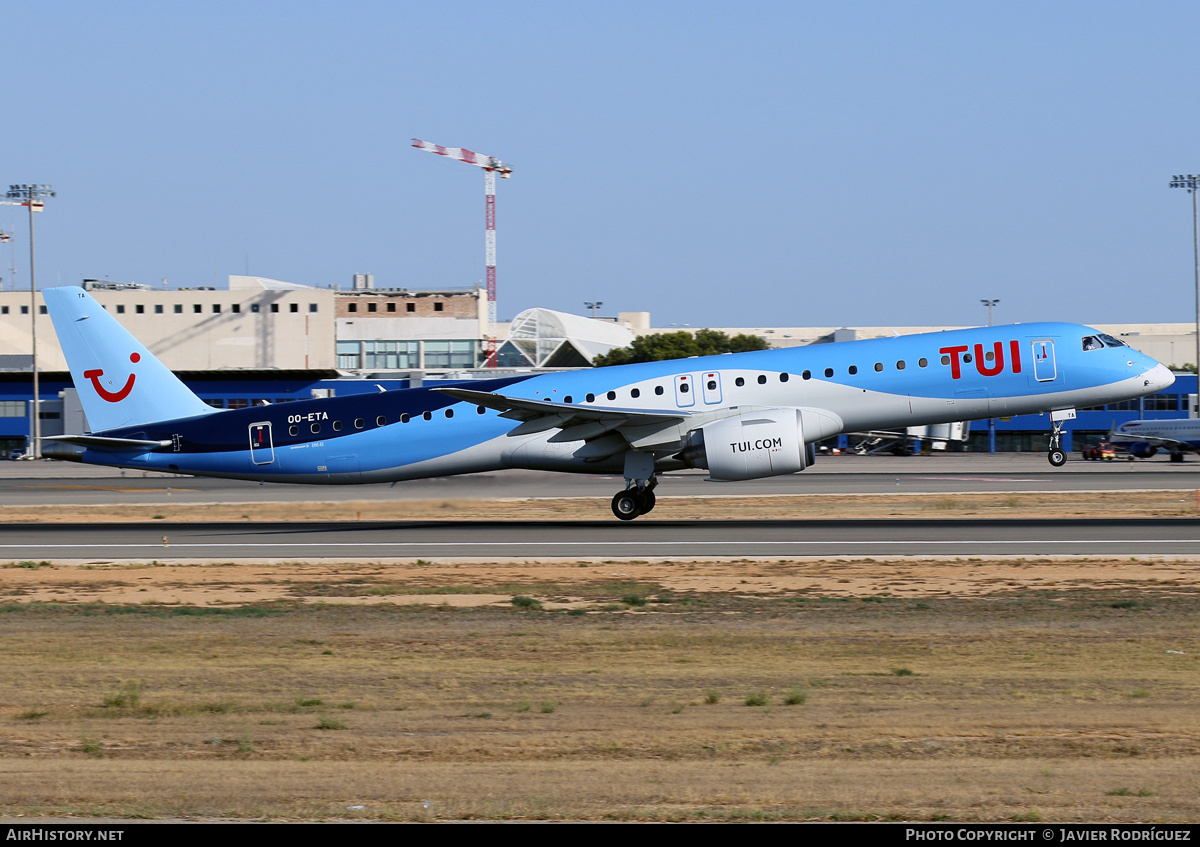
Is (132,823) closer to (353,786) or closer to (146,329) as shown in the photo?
(353,786)

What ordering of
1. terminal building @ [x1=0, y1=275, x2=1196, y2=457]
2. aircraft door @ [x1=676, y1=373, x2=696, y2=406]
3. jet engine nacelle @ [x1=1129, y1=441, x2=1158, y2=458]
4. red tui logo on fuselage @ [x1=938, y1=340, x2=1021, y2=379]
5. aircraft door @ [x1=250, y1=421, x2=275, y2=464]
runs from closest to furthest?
red tui logo on fuselage @ [x1=938, y1=340, x2=1021, y2=379]
aircraft door @ [x1=676, y1=373, x2=696, y2=406]
aircraft door @ [x1=250, y1=421, x2=275, y2=464]
jet engine nacelle @ [x1=1129, y1=441, x2=1158, y2=458]
terminal building @ [x1=0, y1=275, x2=1196, y2=457]

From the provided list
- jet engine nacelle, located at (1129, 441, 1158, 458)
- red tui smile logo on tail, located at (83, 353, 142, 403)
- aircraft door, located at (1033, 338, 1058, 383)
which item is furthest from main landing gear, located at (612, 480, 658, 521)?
jet engine nacelle, located at (1129, 441, 1158, 458)

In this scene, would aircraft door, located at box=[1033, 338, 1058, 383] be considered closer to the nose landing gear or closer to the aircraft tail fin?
the nose landing gear

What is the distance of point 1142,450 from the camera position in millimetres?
78125

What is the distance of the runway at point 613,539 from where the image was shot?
26.2 m

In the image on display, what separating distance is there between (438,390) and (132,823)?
23.2 m

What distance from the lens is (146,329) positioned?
12681 cm

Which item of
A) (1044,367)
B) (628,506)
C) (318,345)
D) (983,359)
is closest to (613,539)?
(628,506)

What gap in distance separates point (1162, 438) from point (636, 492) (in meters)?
57.3

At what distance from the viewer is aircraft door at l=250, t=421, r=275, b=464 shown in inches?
1309

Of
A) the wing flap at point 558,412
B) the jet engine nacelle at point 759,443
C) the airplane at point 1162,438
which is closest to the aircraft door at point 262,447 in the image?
the wing flap at point 558,412

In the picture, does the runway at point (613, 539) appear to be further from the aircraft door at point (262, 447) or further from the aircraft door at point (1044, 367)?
the aircraft door at point (1044, 367)

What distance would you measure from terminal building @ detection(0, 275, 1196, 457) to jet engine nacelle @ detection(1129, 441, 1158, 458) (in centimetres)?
1980

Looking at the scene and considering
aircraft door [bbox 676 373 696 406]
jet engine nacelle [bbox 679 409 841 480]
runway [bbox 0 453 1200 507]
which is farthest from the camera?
runway [bbox 0 453 1200 507]
